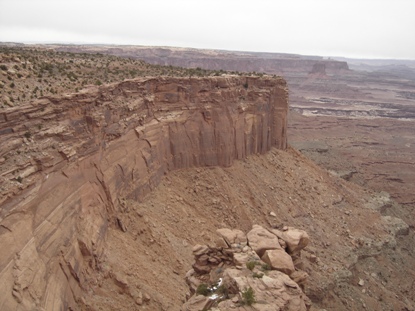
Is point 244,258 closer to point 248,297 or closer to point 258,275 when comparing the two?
point 258,275

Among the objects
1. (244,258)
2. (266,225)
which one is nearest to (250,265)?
(244,258)

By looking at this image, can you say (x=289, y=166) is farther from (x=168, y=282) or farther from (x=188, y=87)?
(x=168, y=282)

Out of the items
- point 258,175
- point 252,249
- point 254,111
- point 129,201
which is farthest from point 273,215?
point 252,249

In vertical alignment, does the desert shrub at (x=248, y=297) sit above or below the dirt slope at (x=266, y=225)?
above

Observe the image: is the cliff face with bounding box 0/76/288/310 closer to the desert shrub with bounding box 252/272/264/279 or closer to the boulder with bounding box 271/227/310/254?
the desert shrub with bounding box 252/272/264/279

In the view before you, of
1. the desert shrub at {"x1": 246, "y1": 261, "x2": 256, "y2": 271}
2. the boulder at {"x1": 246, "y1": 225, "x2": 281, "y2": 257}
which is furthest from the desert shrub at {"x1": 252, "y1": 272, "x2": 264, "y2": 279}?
the boulder at {"x1": 246, "y1": 225, "x2": 281, "y2": 257}

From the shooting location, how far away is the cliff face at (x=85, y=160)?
583 inches

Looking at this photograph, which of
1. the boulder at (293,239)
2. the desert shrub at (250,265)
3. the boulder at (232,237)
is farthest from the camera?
the boulder at (293,239)

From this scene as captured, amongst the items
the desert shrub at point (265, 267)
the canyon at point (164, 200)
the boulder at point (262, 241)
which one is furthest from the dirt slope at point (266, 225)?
the desert shrub at point (265, 267)

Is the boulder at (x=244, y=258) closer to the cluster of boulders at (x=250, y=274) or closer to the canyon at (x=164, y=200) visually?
the cluster of boulders at (x=250, y=274)

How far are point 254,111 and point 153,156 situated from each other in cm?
1310

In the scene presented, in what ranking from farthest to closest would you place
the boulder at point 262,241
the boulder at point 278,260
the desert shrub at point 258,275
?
1. the boulder at point 262,241
2. the boulder at point 278,260
3. the desert shrub at point 258,275

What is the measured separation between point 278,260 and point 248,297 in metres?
3.31

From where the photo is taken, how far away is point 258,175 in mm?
35438
